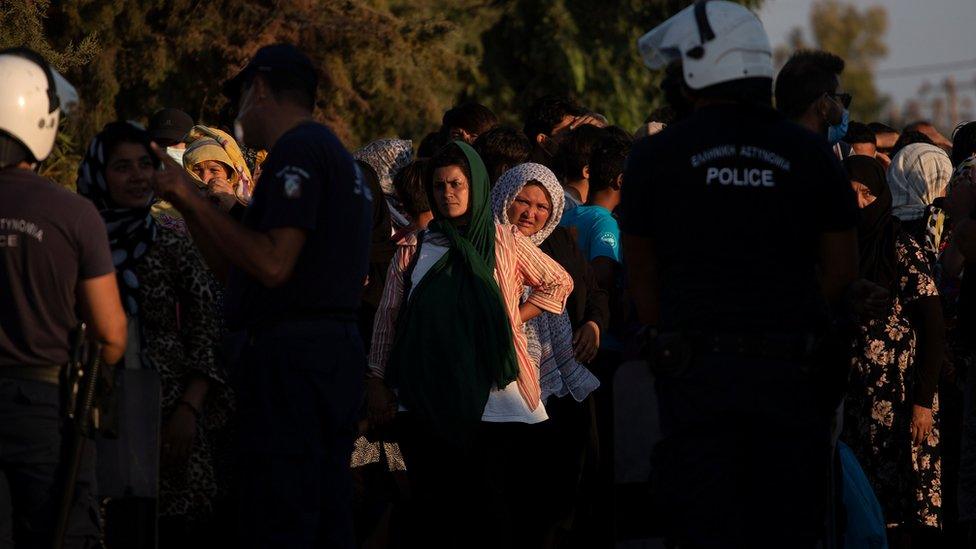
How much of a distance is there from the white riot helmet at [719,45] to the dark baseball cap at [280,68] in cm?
131

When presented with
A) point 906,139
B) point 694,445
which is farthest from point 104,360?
point 906,139

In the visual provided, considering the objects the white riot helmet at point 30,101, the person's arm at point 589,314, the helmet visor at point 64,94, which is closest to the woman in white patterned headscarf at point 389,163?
the person's arm at point 589,314

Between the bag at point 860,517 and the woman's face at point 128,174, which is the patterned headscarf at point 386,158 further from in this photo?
the bag at point 860,517

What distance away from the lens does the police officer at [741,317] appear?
16.9ft

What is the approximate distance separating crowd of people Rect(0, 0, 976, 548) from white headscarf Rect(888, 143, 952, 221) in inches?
68.2

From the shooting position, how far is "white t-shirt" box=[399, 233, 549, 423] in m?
7.76

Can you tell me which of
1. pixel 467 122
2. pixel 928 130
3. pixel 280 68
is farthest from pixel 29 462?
pixel 928 130

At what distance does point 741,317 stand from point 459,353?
102 inches

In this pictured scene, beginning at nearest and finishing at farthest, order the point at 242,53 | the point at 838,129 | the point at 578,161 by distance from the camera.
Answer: the point at 838,129
the point at 578,161
the point at 242,53

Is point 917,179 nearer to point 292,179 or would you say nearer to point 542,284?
point 542,284

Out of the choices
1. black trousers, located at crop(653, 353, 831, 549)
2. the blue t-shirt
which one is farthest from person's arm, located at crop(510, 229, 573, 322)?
black trousers, located at crop(653, 353, 831, 549)

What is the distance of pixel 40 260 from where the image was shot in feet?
17.2

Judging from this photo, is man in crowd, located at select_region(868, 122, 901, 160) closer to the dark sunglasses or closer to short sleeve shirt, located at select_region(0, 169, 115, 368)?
the dark sunglasses

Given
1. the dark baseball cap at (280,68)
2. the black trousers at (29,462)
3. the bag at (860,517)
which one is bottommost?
the bag at (860,517)
